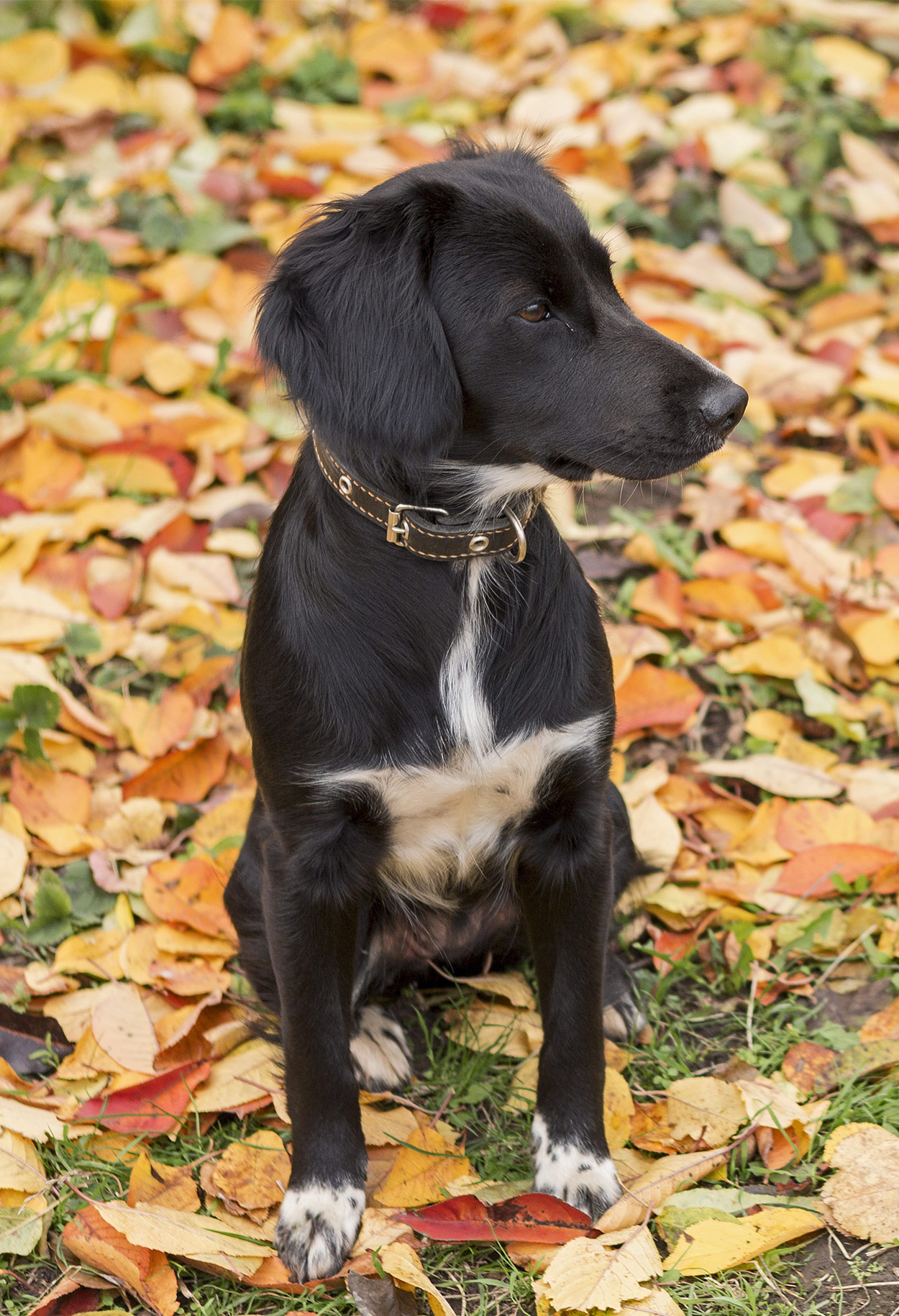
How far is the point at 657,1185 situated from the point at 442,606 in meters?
1.09

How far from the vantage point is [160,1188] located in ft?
8.09

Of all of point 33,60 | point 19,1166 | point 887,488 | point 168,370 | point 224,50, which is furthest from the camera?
point 224,50

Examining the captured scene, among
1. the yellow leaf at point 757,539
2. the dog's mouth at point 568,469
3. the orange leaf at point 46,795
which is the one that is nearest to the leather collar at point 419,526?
the dog's mouth at point 568,469

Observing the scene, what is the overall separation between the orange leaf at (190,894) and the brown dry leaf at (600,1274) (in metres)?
1.09

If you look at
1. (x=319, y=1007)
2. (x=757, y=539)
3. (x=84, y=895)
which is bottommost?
(x=84, y=895)

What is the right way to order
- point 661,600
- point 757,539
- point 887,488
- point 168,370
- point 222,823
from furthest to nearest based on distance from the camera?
1. point 168,370
2. point 887,488
3. point 757,539
4. point 661,600
5. point 222,823

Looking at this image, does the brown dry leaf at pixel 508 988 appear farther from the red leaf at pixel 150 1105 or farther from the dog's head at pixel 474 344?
→ the dog's head at pixel 474 344

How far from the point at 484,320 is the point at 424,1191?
1547mm

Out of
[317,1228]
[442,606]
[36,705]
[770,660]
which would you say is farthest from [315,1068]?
[770,660]

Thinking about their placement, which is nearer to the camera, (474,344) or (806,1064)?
(474,344)

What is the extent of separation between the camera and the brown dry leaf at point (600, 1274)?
2.17 meters

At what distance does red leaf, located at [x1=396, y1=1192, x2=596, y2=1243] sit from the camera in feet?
7.66

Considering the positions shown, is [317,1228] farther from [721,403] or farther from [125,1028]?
[721,403]

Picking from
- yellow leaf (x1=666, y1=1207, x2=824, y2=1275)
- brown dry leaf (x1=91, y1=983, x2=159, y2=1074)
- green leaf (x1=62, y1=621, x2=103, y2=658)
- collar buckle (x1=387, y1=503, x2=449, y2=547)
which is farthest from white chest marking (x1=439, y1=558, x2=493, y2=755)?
green leaf (x1=62, y1=621, x2=103, y2=658)
